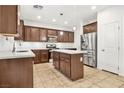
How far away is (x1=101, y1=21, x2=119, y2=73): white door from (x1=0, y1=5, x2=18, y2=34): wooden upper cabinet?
11.6 ft

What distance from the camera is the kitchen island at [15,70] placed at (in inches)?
74.6

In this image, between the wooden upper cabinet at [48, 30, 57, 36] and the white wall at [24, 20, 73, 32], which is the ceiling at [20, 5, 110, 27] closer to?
A: the white wall at [24, 20, 73, 32]

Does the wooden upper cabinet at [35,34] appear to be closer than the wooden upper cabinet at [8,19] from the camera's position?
No

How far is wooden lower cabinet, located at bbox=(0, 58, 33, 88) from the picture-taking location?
1907mm

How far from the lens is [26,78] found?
2.12 metres

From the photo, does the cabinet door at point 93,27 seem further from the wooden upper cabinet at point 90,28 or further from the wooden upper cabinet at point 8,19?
the wooden upper cabinet at point 8,19

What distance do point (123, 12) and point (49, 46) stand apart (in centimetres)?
474

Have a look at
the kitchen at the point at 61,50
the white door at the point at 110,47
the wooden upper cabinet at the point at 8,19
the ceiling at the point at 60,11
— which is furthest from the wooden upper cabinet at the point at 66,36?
the wooden upper cabinet at the point at 8,19

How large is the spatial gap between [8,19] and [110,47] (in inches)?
147

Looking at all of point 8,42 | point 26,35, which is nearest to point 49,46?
point 26,35

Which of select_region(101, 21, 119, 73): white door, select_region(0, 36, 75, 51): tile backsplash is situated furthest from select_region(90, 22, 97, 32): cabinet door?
select_region(0, 36, 75, 51): tile backsplash

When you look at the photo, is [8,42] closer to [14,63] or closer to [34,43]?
[14,63]

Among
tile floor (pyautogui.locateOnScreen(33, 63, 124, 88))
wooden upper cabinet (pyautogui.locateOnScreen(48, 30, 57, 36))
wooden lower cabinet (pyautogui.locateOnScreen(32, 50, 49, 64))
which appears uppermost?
wooden upper cabinet (pyautogui.locateOnScreen(48, 30, 57, 36))

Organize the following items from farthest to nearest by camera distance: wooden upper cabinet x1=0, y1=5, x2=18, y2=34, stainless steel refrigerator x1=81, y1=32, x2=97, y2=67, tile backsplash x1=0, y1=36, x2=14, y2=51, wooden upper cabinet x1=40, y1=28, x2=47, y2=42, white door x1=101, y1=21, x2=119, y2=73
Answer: wooden upper cabinet x1=40, y1=28, x2=47, y2=42 < stainless steel refrigerator x1=81, y1=32, x2=97, y2=67 < white door x1=101, y1=21, x2=119, y2=73 < tile backsplash x1=0, y1=36, x2=14, y2=51 < wooden upper cabinet x1=0, y1=5, x2=18, y2=34
